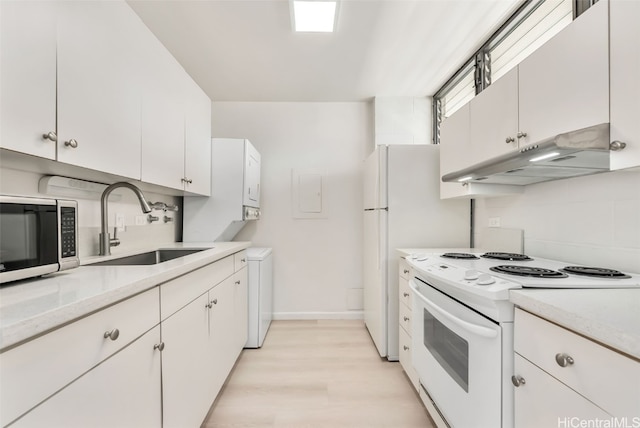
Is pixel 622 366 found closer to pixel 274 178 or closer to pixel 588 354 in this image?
pixel 588 354

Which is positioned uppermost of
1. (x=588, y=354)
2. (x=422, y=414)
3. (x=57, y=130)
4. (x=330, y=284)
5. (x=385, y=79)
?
(x=385, y=79)

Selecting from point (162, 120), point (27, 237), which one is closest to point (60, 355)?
point (27, 237)

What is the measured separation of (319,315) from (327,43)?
280cm

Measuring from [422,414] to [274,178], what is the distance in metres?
2.61

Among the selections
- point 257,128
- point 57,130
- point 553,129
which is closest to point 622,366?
point 553,129

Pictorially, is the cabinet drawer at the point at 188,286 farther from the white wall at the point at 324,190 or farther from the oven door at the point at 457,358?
the white wall at the point at 324,190

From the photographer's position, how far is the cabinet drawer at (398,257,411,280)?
6.74ft

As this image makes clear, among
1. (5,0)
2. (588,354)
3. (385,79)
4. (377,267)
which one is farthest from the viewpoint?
(385,79)

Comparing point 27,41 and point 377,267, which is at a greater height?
point 27,41

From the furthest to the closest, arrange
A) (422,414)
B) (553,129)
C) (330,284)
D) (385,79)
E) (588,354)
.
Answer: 1. (330,284)
2. (385,79)
3. (422,414)
4. (553,129)
5. (588,354)

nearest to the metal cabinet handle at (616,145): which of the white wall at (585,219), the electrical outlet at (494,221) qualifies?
the white wall at (585,219)

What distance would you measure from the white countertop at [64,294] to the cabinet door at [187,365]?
0.25 metres

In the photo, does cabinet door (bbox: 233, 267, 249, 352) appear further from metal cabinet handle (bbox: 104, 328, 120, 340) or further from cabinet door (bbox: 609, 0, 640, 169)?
cabinet door (bbox: 609, 0, 640, 169)

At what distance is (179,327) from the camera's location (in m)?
1.22
